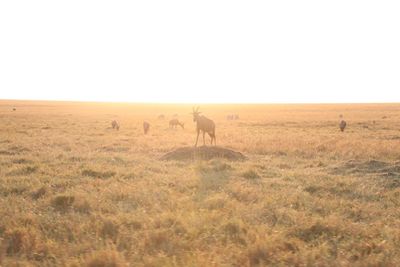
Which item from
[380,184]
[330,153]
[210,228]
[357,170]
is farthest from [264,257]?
[330,153]

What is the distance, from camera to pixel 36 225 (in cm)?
777

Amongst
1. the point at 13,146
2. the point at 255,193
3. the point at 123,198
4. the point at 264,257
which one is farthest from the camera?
the point at 13,146

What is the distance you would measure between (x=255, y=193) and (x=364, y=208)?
2.54 meters

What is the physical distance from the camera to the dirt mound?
18000 mm

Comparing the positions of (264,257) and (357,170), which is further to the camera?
(357,170)

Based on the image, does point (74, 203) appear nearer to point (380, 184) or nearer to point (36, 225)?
point (36, 225)

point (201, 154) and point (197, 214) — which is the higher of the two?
point (197, 214)

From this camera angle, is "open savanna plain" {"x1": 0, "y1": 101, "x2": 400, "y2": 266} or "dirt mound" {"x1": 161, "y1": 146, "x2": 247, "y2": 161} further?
"dirt mound" {"x1": 161, "y1": 146, "x2": 247, "y2": 161}

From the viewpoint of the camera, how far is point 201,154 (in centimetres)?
1825

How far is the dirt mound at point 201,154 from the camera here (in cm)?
1800

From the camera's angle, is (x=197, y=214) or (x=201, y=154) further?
(x=201, y=154)

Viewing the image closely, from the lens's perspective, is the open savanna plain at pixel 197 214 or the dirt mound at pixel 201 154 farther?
the dirt mound at pixel 201 154

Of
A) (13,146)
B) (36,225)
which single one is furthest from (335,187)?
(13,146)

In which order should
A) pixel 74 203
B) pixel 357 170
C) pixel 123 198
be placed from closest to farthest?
pixel 74 203
pixel 123 198
pixel 357 170
